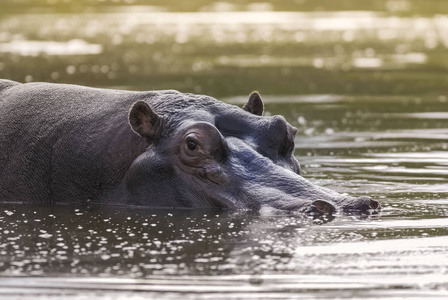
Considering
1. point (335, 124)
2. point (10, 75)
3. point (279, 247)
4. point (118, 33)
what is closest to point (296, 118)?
point (335, 124)

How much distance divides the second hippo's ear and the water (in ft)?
1.93

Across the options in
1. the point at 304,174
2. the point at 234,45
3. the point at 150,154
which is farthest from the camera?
the point at 234,45

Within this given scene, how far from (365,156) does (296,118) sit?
313 centimetres

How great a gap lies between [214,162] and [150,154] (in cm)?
51

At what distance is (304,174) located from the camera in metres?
10.1

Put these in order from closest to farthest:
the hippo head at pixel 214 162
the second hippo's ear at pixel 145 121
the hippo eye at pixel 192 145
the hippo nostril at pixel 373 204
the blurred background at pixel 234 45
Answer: the hippo nostril at pixel 373 204 < the hippo head at pixel 214 162 < the hippo eye at pixel 192 145 < the second hippo's ear at pixel 145 121 < the blurred background at pixel 234 45

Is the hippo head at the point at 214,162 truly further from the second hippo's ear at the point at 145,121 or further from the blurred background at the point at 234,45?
the blurred background at the point at 234,45

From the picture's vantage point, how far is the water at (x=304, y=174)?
19.7 ft

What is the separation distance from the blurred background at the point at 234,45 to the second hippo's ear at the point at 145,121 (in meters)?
8.21

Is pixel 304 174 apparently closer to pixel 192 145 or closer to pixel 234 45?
pixel 192 145

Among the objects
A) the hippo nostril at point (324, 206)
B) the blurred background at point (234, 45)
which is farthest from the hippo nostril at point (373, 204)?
the blurred background at point (234, 45)

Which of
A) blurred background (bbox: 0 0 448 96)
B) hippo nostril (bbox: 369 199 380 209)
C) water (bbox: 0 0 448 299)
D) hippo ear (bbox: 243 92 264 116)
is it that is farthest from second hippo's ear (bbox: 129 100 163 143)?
blurred background (bbox: 0 0 448 96)

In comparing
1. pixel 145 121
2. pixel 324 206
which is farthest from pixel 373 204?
pixel 145 121

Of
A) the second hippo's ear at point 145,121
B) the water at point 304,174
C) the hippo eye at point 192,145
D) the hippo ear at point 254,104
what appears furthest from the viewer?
the hippo ear at point 254,104
